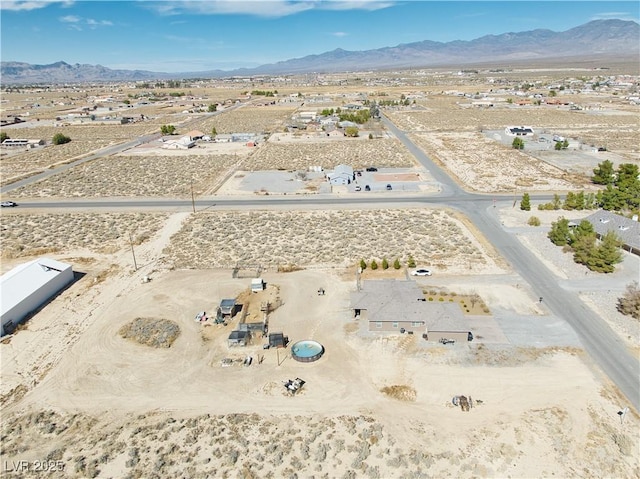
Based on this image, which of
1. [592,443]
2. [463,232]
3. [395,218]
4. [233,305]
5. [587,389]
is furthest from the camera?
[395,218]

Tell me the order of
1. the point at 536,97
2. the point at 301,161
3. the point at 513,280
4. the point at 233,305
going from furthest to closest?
the point at 536,97 → the point at 301,161 → the point at 513,280 → the point at 233,305

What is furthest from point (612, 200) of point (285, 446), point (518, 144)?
point (285, 446)

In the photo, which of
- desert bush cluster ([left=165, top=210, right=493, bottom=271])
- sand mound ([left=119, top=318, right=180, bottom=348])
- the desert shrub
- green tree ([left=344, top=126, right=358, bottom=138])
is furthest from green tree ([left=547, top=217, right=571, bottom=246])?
green tree ([left=344, top=126, right=358, bottom=138])

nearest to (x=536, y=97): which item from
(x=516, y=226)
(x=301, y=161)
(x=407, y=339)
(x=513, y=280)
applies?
(x=301, y=161)

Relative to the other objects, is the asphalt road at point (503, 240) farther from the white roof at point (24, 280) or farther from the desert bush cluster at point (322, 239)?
the white roof at point (24, 280)

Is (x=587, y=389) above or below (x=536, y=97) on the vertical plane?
below

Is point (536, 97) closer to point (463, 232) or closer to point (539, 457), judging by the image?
point (463, 232)

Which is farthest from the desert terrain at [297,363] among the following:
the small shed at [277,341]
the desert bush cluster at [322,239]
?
the small shed at [277,341]
